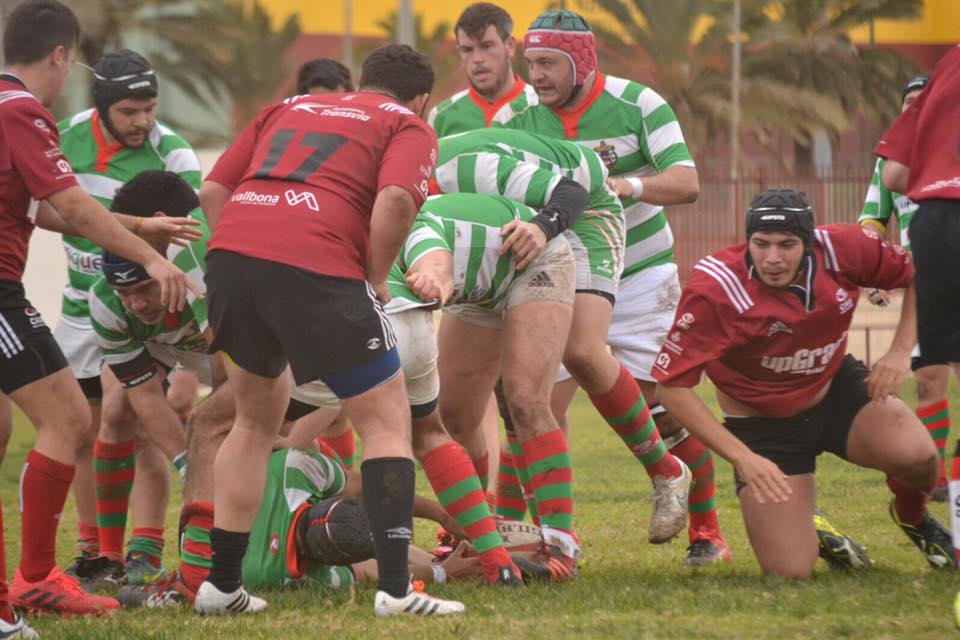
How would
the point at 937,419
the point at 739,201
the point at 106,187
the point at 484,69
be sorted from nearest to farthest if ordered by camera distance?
the point at 106,187
the point at 484,69
the point at 937,419
the point at 739,201

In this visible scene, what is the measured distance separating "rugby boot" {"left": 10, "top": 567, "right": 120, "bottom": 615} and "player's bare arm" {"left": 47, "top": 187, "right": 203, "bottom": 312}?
119cm

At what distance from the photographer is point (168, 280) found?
17.9 feet

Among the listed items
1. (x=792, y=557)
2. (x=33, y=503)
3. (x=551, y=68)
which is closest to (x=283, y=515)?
(x=33, y=503)

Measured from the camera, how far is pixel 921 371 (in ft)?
30.0

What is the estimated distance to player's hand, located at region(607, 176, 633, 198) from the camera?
699 cm

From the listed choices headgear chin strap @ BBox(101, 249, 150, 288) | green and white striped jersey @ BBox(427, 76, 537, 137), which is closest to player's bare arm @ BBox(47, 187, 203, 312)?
headgear chin strap @ BBox(101, 249, 150, 288)

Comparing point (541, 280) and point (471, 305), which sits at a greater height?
point (541, 280)

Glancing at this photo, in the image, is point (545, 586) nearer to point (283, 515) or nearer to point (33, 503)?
point (283, 515)

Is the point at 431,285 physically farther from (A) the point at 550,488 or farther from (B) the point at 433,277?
(A) the point at 550,488

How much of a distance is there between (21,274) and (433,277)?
1.52 m

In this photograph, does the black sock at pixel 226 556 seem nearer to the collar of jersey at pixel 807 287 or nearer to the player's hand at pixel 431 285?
the player's hand at pixel 431 285

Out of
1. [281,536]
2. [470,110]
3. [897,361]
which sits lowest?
[281,536]

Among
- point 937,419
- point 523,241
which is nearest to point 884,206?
point 937,419

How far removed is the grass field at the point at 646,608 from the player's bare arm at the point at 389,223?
1.23 m
